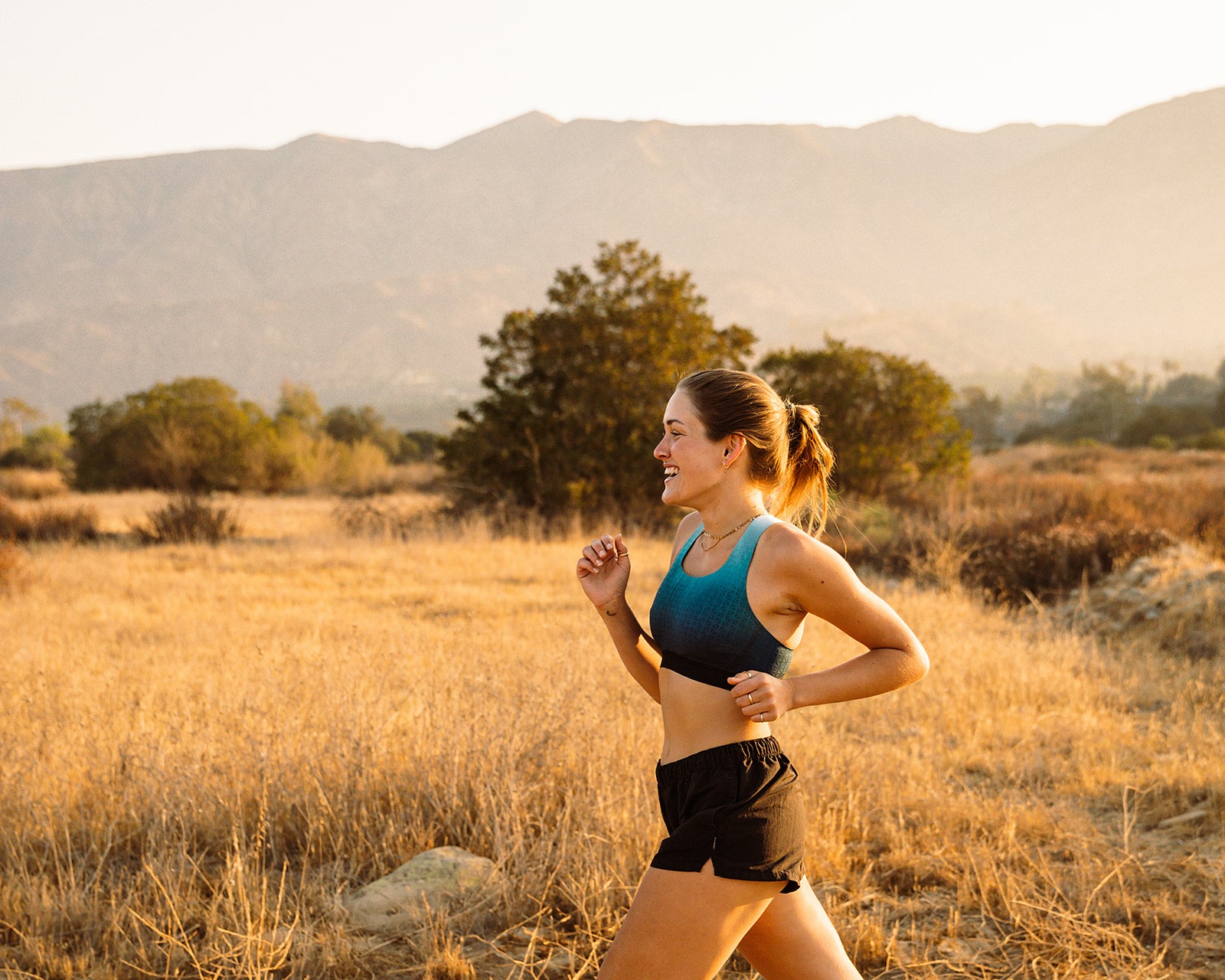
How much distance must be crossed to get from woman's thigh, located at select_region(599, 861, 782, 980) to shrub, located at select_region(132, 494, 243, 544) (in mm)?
14114

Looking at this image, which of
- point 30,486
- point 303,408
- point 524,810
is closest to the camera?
point 524,810

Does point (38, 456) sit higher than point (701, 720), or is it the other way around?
point (701, 720)

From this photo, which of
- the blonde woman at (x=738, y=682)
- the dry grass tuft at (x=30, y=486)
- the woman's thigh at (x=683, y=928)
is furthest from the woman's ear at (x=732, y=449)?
the dry grass tuft at (x=30, y=486)

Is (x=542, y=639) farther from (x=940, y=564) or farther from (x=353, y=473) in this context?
(x=353, y=473)

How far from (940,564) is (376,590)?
6332 millimetres

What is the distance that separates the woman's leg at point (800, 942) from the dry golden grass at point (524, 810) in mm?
1268

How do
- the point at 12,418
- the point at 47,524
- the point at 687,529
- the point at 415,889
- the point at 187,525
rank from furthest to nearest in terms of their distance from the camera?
1. the point at 12,418
2. the point at 47,524
3. the point at 187,525
4. the point at 415,889
5. the point at 687,529

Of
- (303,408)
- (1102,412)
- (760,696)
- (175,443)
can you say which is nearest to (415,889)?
(760,696)

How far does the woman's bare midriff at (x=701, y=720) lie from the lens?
217 centimetres

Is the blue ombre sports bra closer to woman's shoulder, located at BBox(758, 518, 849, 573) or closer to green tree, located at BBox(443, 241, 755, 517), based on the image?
woman's shoulder, located at BBox(758, 518, 849, 573)

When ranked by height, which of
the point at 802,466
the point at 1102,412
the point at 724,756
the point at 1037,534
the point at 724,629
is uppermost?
the point at 802,466

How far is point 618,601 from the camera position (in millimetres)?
2537

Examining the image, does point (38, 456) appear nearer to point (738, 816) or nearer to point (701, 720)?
point (701, 720)

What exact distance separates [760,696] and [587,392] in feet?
47.8
